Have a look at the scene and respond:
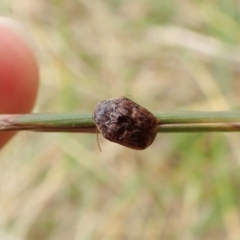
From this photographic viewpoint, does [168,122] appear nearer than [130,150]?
Yes

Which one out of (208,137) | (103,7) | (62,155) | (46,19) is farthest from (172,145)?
(46,19)

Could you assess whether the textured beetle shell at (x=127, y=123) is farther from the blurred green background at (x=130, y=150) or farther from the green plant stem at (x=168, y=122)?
the blurred green background at (x=130, y=150)

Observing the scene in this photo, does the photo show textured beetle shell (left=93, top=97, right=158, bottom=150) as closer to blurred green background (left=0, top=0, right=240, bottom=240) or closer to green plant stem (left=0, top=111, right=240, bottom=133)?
green plant stem (left=0, top=111, right=240, bottom=133)

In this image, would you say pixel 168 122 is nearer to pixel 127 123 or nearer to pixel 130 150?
pixel 127 123

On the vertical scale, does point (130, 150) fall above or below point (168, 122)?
above

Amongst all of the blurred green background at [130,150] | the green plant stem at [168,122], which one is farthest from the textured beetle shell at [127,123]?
the blurred green background at [130,150]

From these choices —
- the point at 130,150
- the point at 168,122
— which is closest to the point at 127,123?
the point at 168,122

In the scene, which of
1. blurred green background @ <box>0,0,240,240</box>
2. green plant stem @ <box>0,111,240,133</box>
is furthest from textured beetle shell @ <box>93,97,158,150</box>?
blurred green background @ <box>0,0,240,240</box>
